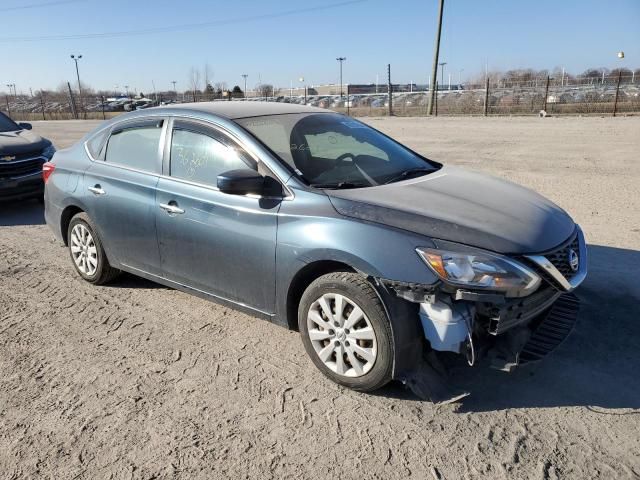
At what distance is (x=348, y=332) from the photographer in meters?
3.17

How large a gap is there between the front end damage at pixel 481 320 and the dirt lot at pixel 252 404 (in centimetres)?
21

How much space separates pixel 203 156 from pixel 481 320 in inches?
91.4

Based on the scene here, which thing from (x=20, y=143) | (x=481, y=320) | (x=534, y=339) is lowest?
(x=534, y=339)

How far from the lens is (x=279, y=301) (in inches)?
138

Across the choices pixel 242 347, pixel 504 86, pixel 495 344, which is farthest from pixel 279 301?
pixel 504 86

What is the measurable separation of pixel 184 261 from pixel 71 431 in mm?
1484

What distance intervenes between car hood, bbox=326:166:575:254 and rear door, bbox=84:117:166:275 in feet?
5.55

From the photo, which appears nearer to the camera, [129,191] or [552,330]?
[552,330]

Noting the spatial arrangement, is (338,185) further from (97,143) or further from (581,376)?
(97,143)

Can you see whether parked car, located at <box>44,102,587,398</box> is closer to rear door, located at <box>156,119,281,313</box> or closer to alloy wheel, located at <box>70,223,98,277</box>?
rear door, located at <box>156,119,281,313</box>

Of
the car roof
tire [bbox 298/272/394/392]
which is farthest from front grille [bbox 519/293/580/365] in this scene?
the car roof

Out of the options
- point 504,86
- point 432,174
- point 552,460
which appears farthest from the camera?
point 504,86

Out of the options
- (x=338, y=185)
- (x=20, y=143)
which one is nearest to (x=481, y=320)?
(x=338, y=185)

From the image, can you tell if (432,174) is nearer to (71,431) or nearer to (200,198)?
(200,198)
